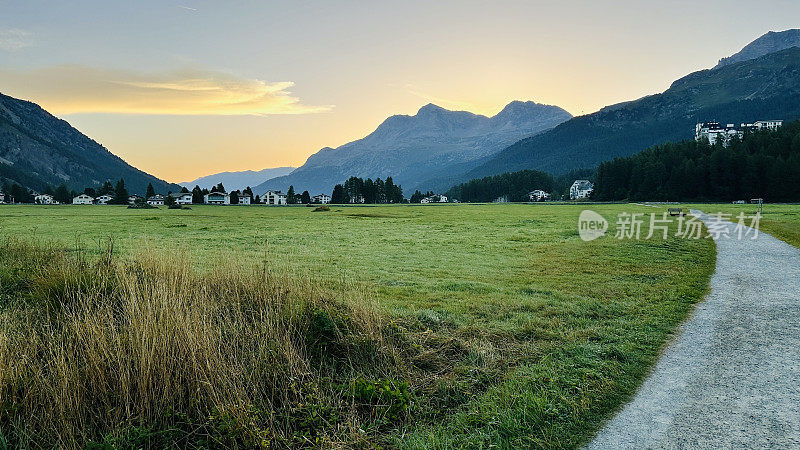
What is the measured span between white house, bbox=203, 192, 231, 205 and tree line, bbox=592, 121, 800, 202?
474ft

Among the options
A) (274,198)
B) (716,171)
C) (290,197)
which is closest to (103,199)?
(274,198)

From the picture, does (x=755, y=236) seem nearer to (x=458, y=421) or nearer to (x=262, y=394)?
(x=458, y=421)

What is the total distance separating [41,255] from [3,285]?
8.35ft

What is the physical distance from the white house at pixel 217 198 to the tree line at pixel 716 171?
474ft

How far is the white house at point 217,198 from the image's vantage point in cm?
17412

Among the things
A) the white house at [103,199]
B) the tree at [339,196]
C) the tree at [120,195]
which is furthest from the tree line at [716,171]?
the white house at [103,199]

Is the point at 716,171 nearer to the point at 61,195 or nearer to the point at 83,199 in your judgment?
the point at 61,195

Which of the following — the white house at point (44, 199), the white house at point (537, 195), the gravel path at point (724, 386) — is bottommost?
the gravel path at point (724, 386)

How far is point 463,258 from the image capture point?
72.7ft

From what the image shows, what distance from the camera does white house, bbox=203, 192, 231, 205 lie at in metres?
174

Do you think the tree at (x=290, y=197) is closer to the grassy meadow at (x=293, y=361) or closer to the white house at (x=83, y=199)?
the white house at (x=83, y=199)

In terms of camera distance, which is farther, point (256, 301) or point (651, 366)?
point (256, 301)

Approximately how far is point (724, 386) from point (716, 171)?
446ft

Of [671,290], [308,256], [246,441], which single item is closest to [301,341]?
[246,441]
